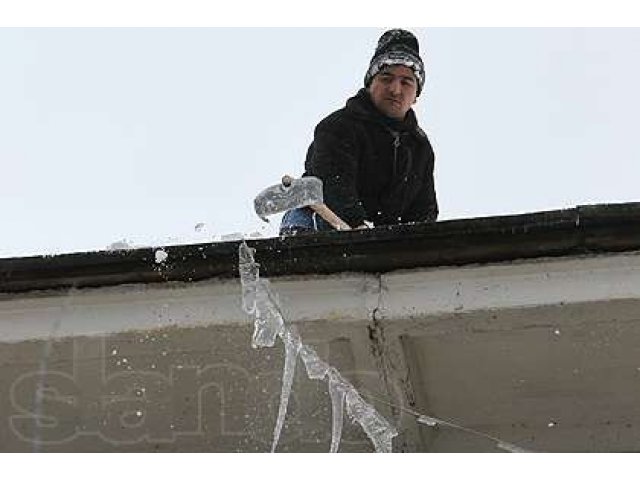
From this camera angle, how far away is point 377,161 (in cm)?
501

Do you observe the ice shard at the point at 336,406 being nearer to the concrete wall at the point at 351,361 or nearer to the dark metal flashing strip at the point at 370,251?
Answer: the concrete wall at the point at 351,361

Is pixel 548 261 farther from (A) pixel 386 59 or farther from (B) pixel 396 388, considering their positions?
(A) pixel 386 59

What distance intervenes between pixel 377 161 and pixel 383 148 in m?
0.06

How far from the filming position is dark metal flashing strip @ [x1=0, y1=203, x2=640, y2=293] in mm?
3277

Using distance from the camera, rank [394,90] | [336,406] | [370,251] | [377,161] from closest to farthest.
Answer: [370,251] → [336,406] → [377,161] → [394,90]

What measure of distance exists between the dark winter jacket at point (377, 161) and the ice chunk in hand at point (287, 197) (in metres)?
0.30

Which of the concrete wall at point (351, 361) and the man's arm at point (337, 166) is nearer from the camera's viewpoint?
the concrete wall at point (351, 361)

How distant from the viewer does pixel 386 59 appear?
5.19 meters

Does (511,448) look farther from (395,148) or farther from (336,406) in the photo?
(395,148)

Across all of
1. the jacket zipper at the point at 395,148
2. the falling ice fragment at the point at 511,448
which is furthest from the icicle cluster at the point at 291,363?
the jacket zipper at the point at 395,148

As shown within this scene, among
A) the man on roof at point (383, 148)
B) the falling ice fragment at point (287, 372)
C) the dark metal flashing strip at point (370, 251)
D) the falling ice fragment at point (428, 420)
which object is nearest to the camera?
the dark metal flashing strip at point (370, 251)

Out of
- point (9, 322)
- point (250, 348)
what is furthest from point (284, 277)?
point (9, 322)

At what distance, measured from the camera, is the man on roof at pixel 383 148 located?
4.86 m

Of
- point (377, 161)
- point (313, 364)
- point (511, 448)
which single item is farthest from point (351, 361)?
point (377, 161)
